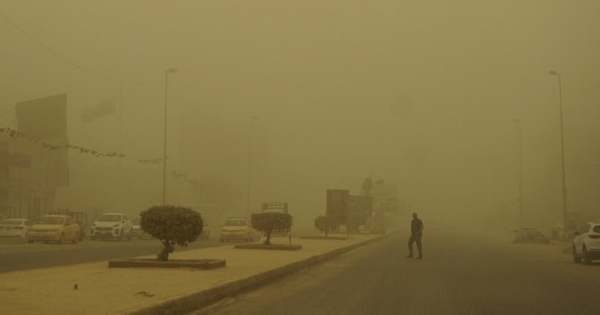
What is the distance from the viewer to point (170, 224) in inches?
754

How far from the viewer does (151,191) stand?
124688 millimetres

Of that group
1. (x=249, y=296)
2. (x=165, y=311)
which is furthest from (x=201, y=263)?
(x=165, y=311)

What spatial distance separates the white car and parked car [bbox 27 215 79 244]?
85.9 feet

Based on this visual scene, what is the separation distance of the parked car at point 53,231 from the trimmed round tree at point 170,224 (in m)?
23.4

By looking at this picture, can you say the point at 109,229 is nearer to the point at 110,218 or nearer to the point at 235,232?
the point at 110,218

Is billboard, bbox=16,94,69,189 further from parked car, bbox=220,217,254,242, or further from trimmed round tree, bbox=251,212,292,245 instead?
trimmed round tree, bbox=251,212,292,245

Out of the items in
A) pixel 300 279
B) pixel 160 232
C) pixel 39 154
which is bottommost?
pixel 300 279

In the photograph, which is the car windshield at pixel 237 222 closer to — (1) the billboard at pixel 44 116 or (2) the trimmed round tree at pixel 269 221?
(2) the trimmed round tree at pixel 269 221

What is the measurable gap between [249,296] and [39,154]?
6747cm

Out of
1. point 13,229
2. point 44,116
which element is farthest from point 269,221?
point 44,116

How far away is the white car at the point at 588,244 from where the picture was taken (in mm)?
29078

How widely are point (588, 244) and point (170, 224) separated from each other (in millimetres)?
17590

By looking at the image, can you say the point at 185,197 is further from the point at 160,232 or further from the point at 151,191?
the point at 160,232

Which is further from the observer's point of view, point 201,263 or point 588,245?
point 588,245
